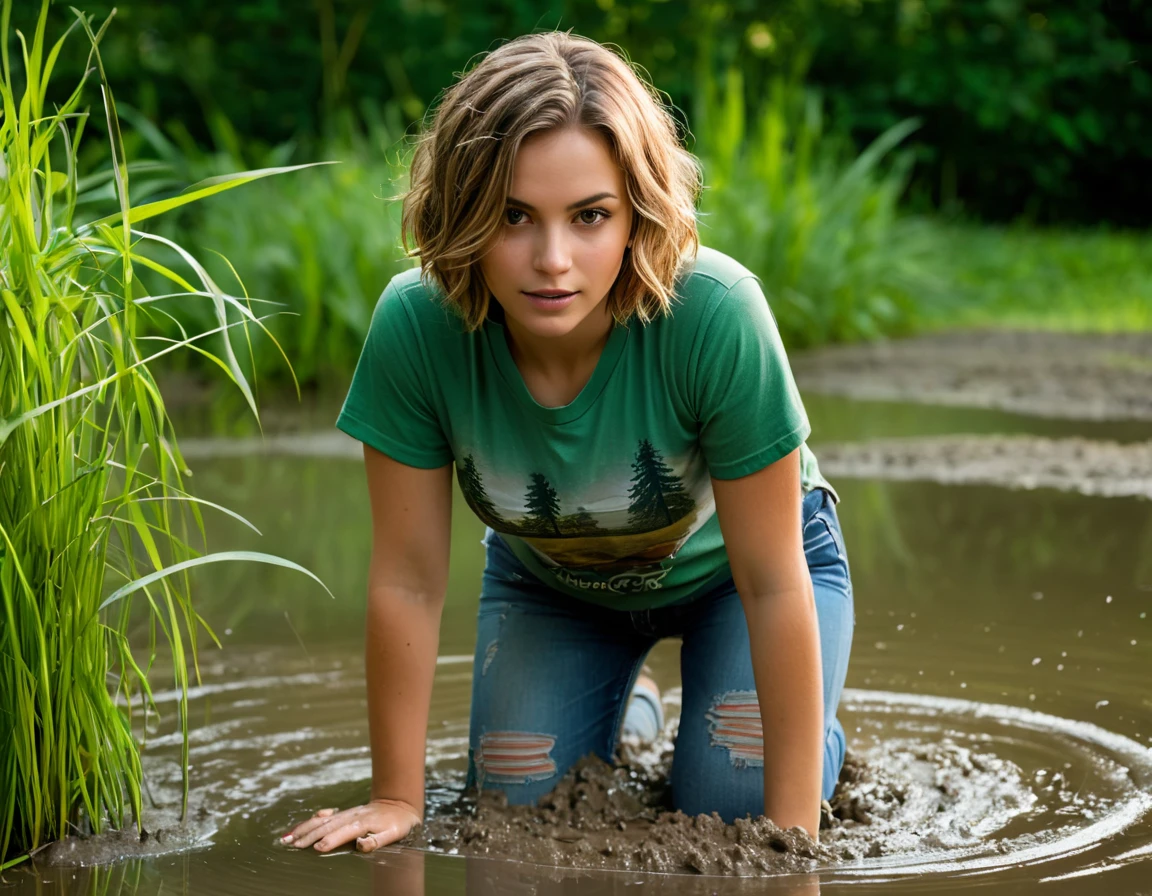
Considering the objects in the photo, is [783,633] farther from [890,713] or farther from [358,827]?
[890,713]

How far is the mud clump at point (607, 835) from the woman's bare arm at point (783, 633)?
58 millimetres

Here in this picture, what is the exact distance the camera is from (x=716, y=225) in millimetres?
6312

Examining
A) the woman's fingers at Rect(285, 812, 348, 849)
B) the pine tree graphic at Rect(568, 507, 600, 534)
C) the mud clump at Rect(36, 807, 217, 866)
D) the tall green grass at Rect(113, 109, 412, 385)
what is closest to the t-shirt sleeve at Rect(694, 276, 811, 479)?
the pine tree graphic at Rect(568, 507, 600, 534)

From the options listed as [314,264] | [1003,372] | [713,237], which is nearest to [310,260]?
[314,264]

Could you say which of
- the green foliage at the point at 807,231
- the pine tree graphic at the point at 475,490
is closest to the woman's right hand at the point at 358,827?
the pine tree graphic at the point at 475,490

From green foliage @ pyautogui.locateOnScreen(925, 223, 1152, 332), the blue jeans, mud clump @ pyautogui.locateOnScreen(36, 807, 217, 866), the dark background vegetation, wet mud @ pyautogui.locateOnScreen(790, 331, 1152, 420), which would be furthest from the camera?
the dark background vegetation

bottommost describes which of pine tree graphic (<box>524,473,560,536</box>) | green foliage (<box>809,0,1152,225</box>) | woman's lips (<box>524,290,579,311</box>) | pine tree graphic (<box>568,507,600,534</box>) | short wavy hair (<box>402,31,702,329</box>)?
pine tree graphic (<box>568,507,600,534</box>)

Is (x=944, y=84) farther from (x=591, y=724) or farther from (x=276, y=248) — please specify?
(x=591, y=724)

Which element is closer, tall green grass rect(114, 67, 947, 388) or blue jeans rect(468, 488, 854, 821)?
blue jeans rect(468, 488, 854, 821)

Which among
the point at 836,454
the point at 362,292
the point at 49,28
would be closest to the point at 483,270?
the point at 836,454

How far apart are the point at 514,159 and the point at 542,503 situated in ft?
1.73

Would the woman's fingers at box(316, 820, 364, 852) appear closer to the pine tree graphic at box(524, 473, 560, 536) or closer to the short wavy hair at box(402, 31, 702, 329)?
the pine tree graphic at box(524, 473, 560, 536)

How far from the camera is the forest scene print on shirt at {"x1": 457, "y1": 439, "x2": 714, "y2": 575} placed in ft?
6.93

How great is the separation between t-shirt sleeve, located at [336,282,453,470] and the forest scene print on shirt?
0.10 m
